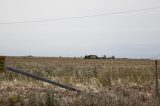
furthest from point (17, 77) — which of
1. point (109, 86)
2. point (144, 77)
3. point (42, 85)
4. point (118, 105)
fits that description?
point (118, 105)

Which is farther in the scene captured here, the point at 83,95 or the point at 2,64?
the point at 83,95

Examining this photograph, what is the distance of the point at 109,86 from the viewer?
1625 cm

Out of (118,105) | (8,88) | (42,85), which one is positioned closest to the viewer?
(118,105)

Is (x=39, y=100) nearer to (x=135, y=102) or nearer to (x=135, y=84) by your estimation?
(x=135, y=102)

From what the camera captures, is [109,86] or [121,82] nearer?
[109,86]

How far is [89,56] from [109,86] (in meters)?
86.1

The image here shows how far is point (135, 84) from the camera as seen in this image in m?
17.1

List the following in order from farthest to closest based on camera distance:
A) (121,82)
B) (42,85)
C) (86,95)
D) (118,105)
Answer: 1. (121,82)
2. (42,85)
3. (86,95)
4. (118,105)

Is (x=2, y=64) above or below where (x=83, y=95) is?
above

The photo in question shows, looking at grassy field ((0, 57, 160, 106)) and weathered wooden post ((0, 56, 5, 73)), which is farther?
grassy field ((0, 57, 160, 106))

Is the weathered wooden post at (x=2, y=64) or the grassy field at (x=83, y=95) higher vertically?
the weathered wooden post at (x=2, y=64)

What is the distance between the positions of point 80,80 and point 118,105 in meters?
8.20

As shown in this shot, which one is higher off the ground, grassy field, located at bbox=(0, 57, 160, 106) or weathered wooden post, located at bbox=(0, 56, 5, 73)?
weathered wooden post, located at bbox=(0, 56, 5, 73)

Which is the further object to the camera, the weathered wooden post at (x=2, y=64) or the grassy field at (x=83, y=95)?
the grassy field at (x=83, y=95)
